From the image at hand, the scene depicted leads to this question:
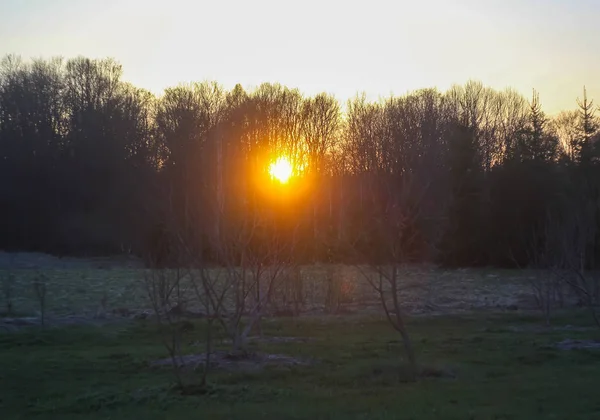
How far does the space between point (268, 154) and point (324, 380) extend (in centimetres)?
4094

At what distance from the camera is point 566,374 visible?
42.6ft

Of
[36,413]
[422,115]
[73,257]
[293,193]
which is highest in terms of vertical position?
[422,115]

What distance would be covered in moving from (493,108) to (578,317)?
154 feet

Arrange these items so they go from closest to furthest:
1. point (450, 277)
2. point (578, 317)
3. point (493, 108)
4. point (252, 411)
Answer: point (252, 411)
point (578, 317)
point (450, 277)
point (493, 108)

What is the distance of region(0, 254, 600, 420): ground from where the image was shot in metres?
10.2

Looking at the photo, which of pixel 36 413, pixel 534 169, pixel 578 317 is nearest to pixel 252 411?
pixel 36 413

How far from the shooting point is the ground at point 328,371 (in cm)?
1018

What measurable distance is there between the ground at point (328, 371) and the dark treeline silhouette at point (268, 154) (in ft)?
48.1

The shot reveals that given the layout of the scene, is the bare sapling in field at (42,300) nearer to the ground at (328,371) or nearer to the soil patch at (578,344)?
→ the ground at (328,371)

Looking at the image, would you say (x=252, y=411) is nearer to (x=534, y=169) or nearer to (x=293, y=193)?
(x=293, y=193)

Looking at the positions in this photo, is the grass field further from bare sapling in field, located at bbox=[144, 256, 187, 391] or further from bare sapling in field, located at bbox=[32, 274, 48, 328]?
bare sapling in field, located at bbox=[144, 256, 187, 391]

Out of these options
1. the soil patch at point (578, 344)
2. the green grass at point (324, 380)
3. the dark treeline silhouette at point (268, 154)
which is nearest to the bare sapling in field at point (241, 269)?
the green grass at point (324, 380)

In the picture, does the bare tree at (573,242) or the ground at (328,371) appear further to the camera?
the bare tree at (573,242)

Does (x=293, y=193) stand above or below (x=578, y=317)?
above
